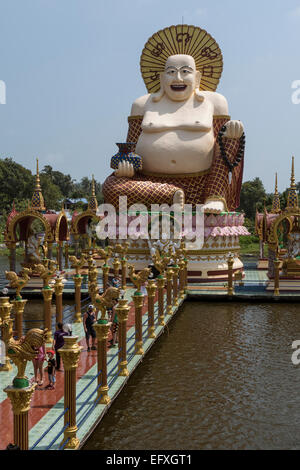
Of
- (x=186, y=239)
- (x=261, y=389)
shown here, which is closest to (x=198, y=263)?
(x=186, y=239)

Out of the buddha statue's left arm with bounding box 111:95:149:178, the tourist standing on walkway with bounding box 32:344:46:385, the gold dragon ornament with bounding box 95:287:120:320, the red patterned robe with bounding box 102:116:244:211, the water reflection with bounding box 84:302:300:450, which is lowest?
the water reflection with bounding box 84:302:300:450

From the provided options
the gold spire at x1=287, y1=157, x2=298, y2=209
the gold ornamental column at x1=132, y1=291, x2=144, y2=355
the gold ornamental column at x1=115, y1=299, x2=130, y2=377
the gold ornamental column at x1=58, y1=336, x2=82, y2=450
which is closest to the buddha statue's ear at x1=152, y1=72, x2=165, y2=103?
the gold spire at x1=287, y1=157, x2=298, y2=209

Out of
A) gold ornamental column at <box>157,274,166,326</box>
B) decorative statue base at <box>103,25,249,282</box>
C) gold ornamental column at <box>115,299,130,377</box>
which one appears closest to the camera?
gold ornamental column at <box>115,299,130,377</box>

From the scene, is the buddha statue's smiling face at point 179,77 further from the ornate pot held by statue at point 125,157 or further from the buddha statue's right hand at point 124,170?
the buddha statue's right hand at point 124,170

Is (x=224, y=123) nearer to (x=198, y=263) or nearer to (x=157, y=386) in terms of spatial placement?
(x=198, y=263)

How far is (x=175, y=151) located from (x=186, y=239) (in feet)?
12.9

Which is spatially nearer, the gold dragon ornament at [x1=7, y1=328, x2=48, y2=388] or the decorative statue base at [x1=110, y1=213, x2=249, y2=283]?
the gold dragon ornament at [x1=7, y1=328, x2=48, y2=388]

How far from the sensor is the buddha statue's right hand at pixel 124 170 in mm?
20500

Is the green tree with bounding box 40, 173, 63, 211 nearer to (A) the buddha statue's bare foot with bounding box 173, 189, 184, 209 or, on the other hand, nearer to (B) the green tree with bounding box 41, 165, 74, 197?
(B) the green tree with bounding box 41, 165, 74, 197

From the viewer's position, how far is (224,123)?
2181 centimetres

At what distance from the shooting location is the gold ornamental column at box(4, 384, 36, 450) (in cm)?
479

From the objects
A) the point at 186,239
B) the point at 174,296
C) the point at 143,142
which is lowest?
the point at 174,296

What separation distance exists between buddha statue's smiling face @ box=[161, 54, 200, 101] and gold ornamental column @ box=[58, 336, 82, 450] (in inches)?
675
